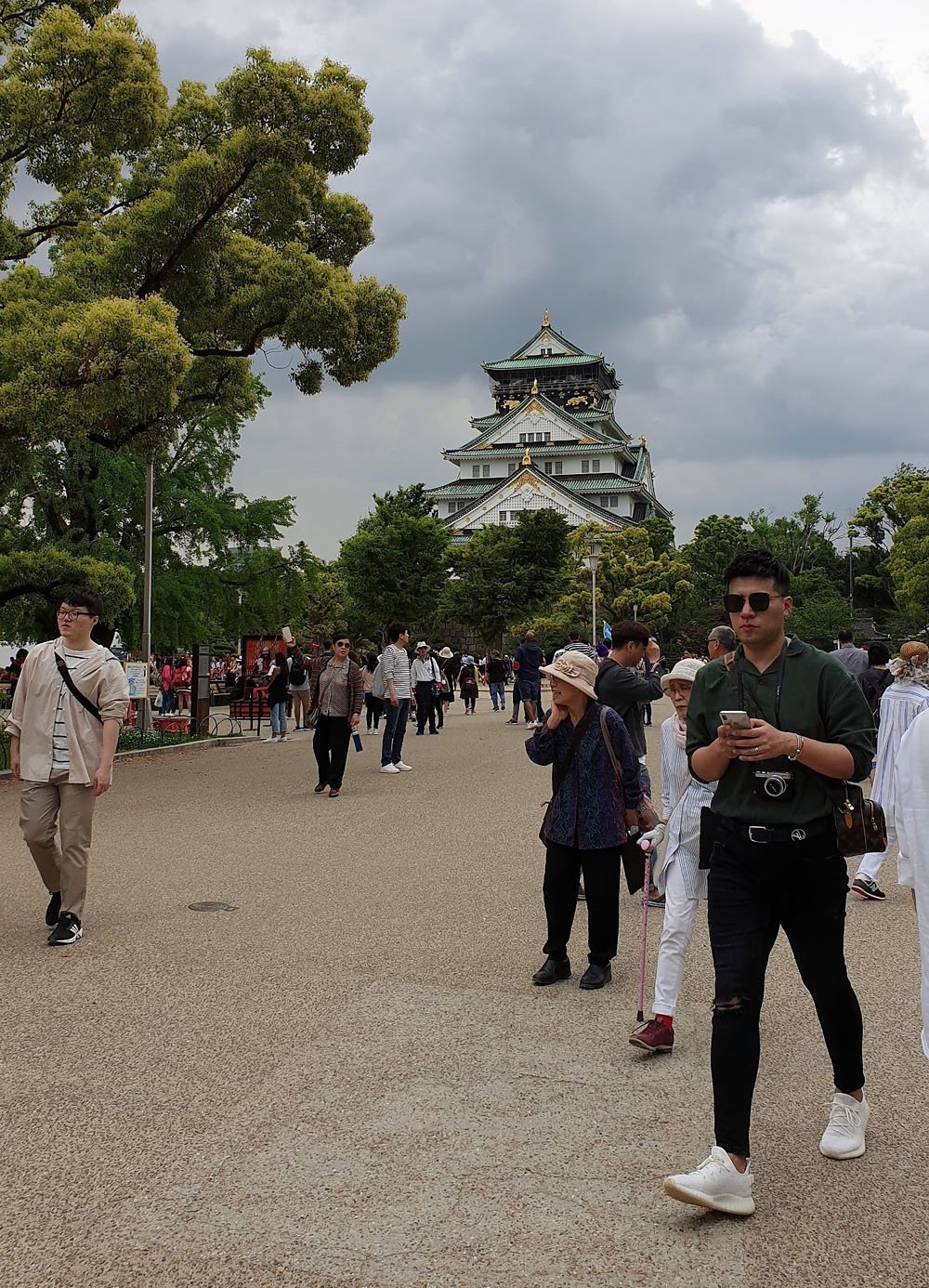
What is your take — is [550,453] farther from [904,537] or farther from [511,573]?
[904,537]

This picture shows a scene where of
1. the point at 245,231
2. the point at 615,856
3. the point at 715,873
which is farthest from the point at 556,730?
the point at 245,231

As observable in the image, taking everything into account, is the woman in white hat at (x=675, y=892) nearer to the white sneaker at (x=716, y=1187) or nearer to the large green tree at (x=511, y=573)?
the white sneaker at (x=716, y=1187)

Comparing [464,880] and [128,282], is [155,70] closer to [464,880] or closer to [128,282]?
[128,282]

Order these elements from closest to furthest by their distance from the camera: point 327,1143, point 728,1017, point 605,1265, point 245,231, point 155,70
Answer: point 605,1265
point 728,1017
point 327,1143
point 155,70
point 245,231

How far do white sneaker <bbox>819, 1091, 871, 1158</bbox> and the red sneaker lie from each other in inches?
36.7

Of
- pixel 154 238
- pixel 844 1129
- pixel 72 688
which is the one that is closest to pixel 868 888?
pixel 844 1129

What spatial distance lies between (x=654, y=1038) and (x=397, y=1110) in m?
1.08

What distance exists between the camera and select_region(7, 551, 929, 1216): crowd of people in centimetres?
313

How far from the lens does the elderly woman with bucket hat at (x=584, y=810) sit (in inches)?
208

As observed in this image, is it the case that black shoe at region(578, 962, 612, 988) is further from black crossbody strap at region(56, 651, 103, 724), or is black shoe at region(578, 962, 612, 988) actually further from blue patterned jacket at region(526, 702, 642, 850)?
black crossbody strap at region(56, 651, 103, 724)

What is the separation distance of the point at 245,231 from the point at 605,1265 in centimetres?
1754

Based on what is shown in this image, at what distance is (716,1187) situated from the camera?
3.04 m

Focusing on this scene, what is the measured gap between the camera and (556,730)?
17.7 feet

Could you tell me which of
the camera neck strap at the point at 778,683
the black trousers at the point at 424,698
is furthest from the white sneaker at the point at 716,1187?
the black trousers at the point at 424,698
